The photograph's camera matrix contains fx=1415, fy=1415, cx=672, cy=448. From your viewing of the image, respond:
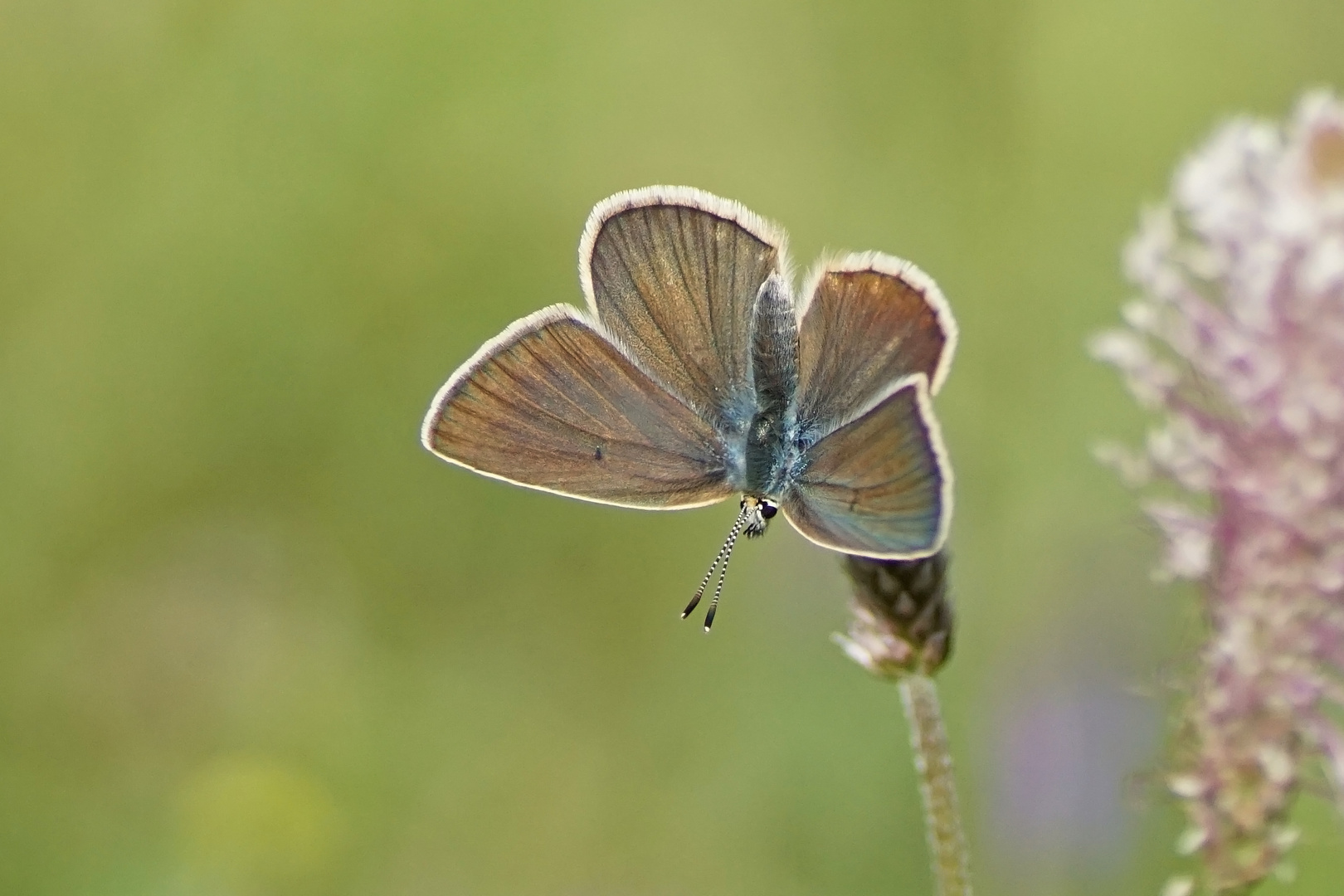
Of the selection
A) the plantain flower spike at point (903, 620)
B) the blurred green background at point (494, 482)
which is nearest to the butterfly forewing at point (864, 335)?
the plantain flower spike at point (903, 620)

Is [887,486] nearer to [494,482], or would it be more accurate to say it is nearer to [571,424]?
[571,424]

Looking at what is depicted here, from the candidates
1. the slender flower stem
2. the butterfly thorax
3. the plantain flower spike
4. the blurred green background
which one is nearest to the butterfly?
the butterfly thorax

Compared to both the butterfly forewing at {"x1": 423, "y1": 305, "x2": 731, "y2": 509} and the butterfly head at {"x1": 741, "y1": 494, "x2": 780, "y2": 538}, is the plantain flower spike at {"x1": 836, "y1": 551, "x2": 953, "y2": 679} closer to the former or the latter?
the butterfly head at {"x1": 741, "y1": 494, "x2": 780, "y2": 538}

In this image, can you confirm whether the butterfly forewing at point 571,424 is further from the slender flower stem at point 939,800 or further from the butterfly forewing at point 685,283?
the slender flower stem at point 939,800

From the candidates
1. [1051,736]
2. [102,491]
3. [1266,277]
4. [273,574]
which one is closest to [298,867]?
[273,574]

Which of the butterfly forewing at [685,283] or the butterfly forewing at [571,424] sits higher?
the butterfly forewing at [685,283]

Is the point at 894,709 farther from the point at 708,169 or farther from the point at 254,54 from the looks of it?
the point at 254,54
